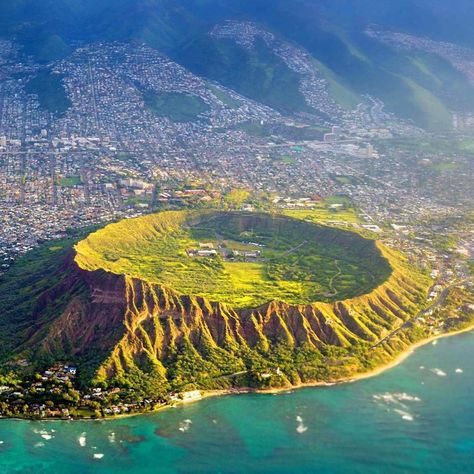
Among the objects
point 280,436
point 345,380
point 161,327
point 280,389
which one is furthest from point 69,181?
point 280,436

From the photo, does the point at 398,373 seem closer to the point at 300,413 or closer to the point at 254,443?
the point at 300,413

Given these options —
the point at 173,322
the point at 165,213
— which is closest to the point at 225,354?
the point at 173,322

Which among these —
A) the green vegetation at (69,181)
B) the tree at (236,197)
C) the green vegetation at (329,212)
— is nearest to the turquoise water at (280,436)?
the green vegetation at (329,212)

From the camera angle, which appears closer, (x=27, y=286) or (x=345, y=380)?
(x=345, y=380)

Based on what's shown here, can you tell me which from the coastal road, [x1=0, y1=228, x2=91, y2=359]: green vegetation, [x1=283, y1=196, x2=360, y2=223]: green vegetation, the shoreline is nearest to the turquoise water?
the shoreline

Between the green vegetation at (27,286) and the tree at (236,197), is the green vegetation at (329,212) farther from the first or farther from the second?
the green vegetation at (27,286)

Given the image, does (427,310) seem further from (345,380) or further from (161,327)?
(161,327)
